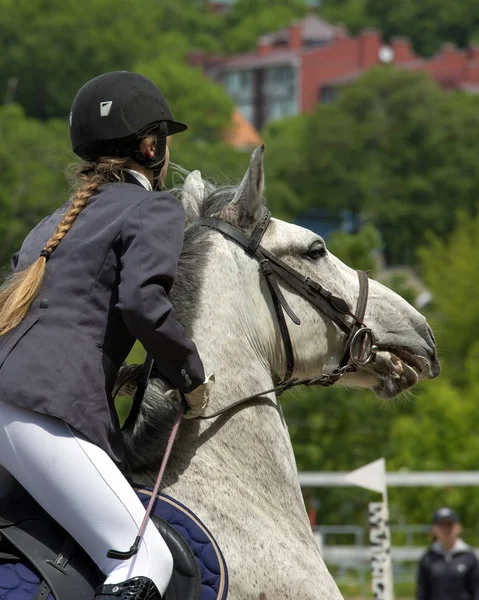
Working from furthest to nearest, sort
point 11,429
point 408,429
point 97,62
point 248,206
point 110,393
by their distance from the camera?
point 97,62 → point 408,429 → point 248,206 → point 110,393 → point 11,429

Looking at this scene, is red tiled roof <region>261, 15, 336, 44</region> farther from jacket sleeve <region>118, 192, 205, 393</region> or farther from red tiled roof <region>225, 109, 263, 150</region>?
jacket sleeve <region>118, 192, 205, 393</region>

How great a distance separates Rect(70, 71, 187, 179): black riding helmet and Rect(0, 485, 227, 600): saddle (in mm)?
1137

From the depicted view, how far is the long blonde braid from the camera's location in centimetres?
355

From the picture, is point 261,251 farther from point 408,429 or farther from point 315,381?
point 408,429

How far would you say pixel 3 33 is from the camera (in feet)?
284

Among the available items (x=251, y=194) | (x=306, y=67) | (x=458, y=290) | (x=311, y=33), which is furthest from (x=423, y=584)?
(x=311, y=33)

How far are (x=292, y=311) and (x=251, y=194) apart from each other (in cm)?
A: 44

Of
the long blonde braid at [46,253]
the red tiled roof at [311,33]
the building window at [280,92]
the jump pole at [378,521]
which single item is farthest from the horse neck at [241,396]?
the red tiled roof at [311,33]

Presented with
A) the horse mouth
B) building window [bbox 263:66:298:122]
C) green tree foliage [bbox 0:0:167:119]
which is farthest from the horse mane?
building window [bbox 263:66:298:122]

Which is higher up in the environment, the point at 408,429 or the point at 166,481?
the point at 166,481

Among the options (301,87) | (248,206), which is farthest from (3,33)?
(248,206)

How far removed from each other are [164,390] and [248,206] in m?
0.75

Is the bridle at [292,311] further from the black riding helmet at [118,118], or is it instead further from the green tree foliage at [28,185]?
the green tree foliage at [28,185]

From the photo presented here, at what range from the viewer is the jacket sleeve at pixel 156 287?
3477mm
